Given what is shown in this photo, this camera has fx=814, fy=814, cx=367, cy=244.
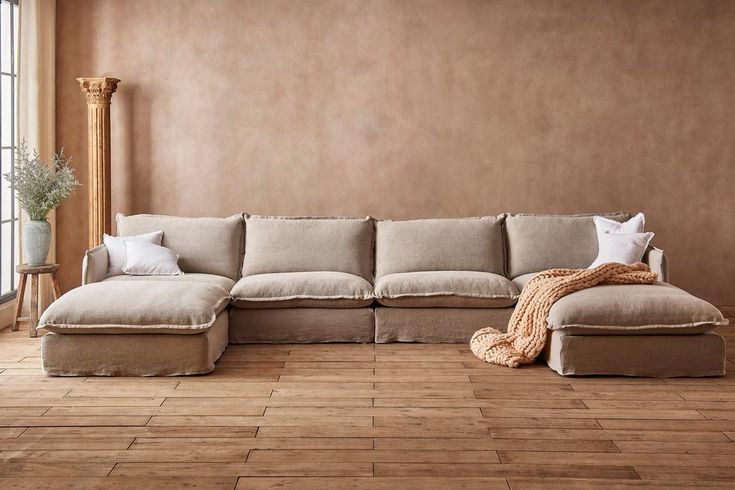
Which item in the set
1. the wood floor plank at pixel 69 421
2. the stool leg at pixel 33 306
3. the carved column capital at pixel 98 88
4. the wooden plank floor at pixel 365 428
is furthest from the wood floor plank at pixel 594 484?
the carved column capital at pixel 98 88

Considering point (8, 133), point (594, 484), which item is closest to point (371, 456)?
point (594, 484)

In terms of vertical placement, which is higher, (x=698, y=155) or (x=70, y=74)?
(x=70, y=74)

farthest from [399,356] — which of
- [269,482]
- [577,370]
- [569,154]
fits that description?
[569,154]

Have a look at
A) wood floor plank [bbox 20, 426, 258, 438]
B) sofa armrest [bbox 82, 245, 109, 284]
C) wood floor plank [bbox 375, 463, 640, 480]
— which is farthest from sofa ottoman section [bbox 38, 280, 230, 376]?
wood floor plank [bbox 375, 463, 640, 480]

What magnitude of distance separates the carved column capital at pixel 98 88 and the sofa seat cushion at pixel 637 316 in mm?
3855

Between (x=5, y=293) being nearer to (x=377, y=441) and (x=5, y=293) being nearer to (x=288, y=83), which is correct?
(x=288, y=83)

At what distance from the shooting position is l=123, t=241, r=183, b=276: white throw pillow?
553 cm

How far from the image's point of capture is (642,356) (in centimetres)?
455

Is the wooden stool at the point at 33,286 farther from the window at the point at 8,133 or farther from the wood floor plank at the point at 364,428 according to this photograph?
the wood floor plank at the point at 364,428

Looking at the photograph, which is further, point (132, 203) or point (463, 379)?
point (132, 203)

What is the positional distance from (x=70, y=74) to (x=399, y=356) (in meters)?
3.68

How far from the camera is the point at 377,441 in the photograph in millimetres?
3471

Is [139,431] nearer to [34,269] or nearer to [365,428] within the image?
[365,428]

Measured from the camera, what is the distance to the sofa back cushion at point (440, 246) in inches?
227
